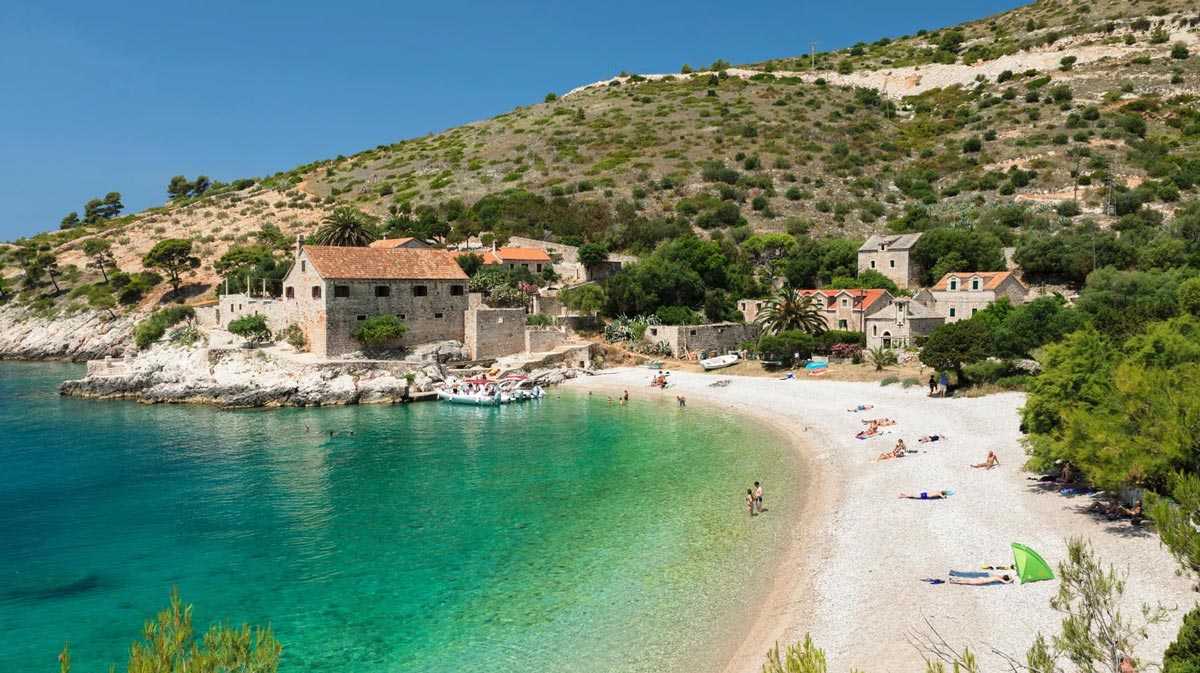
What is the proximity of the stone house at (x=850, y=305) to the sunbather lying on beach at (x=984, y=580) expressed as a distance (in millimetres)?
36297

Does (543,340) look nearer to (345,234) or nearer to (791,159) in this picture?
(345,234)

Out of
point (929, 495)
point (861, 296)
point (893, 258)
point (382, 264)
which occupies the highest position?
point (893, 258)

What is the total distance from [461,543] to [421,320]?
30.1 m

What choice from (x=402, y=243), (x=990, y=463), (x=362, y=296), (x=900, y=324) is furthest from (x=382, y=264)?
(x=990, y=463)

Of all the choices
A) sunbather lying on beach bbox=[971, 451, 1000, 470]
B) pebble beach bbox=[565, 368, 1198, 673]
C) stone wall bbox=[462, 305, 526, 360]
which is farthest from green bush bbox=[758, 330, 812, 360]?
sunbather lying on beach bbox=[971, 451, 1000, 470]

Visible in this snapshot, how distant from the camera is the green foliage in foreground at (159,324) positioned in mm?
53688

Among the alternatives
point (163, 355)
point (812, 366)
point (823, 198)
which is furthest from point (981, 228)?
point (163, 355)

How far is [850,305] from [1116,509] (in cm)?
3415

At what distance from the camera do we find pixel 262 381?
1676 inches

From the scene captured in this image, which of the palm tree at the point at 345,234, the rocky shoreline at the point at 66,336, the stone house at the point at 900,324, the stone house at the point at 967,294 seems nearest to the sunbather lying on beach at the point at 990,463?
the stone house at the point at 900,324

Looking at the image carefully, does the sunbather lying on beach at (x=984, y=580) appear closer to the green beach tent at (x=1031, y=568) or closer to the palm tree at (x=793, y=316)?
the green beach tent at (x=1031, y=568)

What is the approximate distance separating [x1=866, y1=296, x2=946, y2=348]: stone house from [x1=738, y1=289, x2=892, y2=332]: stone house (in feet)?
8.91

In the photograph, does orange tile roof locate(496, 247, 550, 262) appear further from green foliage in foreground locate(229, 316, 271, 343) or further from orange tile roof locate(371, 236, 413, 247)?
green foliage in foreground locate(229, 316, 271, 343)

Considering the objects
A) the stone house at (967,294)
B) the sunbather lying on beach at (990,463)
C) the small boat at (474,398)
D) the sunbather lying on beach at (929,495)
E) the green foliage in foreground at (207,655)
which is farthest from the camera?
the stone house at (967,294)
